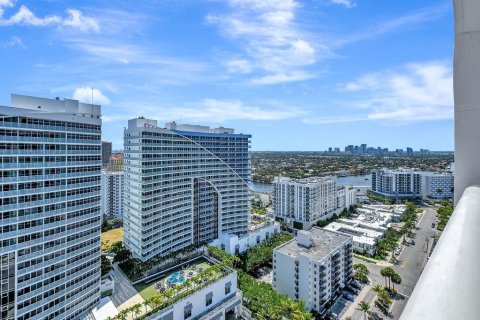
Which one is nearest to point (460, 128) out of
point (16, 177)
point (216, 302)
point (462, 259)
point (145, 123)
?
point (462, 259)

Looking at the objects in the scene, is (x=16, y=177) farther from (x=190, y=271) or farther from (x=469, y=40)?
(x=469, y=40)

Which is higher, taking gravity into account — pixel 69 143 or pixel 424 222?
pixel 69 143

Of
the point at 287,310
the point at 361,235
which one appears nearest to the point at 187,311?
the point at 287,310

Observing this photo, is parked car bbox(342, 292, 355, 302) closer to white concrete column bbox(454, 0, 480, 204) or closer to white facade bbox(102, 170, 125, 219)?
white concrete column bbox(454, 0, 480, 204)

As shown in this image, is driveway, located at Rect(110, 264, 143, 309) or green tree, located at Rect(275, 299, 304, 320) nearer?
green tree, located at Rect(275, 299, 304, 320)

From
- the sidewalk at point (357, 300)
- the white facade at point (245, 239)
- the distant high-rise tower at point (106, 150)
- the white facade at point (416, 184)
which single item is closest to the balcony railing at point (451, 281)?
the sidewalk at point (357, 300)

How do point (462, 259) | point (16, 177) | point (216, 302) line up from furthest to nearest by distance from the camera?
point (216, 302) → point (16, 177) → point (462, 259)

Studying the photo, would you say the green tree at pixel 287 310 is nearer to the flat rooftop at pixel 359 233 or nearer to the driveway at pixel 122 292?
the driveway at pixel 122 292

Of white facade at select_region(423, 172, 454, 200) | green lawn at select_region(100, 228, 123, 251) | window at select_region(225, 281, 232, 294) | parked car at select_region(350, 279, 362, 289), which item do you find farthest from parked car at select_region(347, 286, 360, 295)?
white facade at select_region(423, 172, 454, 200)
